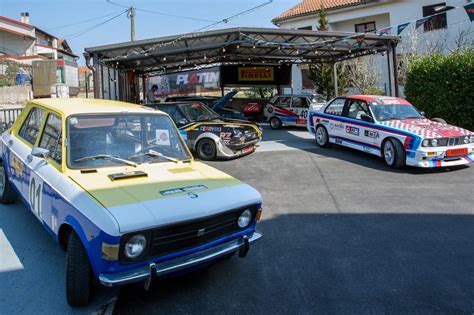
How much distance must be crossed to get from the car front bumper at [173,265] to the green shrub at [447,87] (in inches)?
450

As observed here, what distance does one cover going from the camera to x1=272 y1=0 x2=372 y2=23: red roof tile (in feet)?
88.7

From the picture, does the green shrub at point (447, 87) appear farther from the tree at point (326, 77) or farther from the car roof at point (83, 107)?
the car roof at point (83, 107)

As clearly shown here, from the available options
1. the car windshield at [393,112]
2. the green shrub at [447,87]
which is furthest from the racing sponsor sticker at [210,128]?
the green shrub at [447,87]

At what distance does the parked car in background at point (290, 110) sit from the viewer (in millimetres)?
16078

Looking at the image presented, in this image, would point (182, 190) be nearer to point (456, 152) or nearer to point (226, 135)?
point (226, 135)

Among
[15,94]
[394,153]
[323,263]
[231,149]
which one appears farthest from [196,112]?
[15,94]

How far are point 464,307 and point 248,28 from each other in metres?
10.8

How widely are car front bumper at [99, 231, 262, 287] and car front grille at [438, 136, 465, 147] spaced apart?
622 centimetres

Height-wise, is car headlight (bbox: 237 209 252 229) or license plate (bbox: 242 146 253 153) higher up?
license plate (bbox: 242 146 253 153)

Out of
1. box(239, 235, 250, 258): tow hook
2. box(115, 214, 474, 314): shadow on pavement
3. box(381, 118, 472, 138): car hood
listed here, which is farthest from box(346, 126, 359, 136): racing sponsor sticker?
box(239, 235, 250, 258): tow hook

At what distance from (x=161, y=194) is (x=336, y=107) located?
8.62 metres

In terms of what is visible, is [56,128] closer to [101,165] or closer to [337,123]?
[101,165]

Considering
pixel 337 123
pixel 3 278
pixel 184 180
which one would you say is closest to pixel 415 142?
pixel 337 123

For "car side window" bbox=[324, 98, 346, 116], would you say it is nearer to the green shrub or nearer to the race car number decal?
the race car number decal
